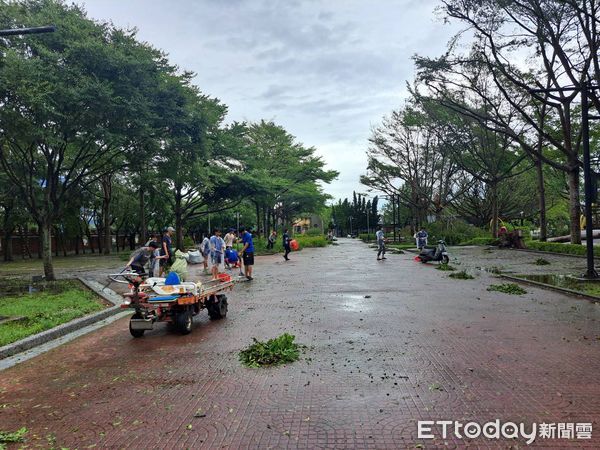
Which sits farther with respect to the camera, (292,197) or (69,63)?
(292,197)

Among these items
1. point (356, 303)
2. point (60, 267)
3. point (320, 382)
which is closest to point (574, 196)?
point (356, 303)

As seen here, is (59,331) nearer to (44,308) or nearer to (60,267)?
(44,308)

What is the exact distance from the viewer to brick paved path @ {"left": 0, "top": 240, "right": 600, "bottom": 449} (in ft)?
12.3

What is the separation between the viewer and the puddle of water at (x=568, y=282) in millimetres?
11086

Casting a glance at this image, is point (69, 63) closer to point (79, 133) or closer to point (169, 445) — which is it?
point (79, 133)

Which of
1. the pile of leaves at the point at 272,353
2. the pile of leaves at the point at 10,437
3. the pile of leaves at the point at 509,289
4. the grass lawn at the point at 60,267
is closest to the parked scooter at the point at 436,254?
the pile of leaves at the point at 509,289

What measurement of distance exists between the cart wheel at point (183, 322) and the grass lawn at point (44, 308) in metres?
2.31

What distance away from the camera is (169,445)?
355 centimetres

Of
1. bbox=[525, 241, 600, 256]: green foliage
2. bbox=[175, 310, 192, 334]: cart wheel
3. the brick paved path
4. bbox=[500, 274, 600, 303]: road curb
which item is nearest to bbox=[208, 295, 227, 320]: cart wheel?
the brick paved path

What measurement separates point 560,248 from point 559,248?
0.11 m

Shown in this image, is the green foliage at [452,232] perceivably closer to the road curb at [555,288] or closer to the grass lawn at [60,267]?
the road curb at [555,288]

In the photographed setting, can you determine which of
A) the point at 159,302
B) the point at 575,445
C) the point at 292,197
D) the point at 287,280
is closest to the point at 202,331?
the point at 159,302

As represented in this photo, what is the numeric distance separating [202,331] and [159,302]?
0.91m

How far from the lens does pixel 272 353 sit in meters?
5.75
